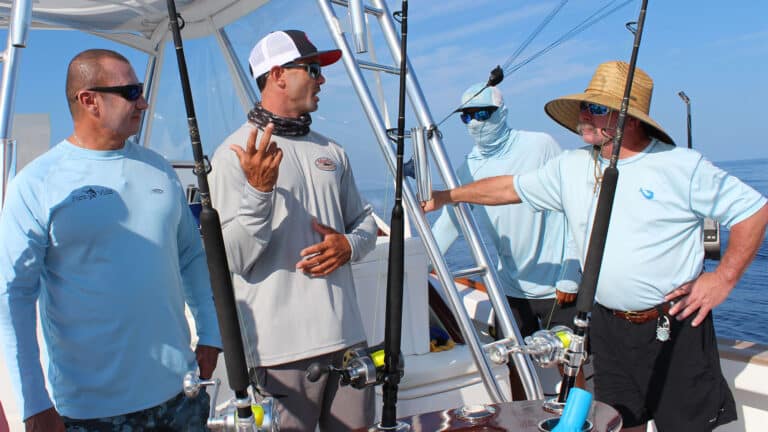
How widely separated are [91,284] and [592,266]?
3.76 feet

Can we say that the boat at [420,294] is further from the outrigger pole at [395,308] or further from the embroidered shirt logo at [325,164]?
the embroidered shirt logo at [325,164]

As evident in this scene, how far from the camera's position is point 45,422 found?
4.65ft

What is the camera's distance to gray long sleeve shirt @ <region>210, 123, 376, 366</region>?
177 centimetres

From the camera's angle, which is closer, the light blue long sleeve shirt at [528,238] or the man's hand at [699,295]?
the man's hand at [699,295]

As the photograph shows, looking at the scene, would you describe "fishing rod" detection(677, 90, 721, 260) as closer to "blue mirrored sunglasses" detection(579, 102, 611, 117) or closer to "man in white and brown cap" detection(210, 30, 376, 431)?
"blue mirrored sunglasses" detection(579, 102, 611, 117)

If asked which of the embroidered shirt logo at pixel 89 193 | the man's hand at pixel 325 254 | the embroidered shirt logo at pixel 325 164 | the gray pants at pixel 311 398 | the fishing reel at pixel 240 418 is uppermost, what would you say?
the embroidered shirt logo at pixel 325 164

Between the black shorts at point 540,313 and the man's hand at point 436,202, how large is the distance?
3.13ft

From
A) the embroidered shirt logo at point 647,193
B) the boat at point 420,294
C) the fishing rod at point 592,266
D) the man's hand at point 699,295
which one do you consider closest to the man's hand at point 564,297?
the boat at point 420,294

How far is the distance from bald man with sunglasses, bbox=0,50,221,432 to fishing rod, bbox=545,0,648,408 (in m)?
0.95

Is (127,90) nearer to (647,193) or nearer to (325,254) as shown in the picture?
(325,254)

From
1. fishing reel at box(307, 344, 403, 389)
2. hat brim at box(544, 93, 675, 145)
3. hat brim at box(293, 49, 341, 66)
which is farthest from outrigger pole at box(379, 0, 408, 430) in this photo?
hat brim at box(544, 93, 675, 145)

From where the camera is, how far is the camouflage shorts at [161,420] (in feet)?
5.08

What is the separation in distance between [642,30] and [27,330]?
160cm

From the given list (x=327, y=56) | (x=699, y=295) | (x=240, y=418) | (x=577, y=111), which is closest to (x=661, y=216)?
(x=699, y=295)
